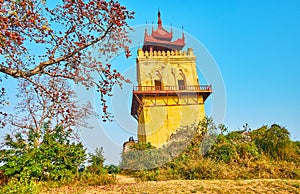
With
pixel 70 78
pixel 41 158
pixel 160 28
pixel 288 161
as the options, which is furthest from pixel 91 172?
pixel 160 28

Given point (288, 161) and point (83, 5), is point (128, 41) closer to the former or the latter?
point (83, 5)

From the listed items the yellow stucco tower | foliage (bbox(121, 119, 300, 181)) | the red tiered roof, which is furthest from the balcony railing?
foliage (bbox(121, 119, 300, 181))

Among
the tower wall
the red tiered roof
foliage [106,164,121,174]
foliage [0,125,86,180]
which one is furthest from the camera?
the red tiered roof

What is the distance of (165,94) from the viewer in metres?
19.2

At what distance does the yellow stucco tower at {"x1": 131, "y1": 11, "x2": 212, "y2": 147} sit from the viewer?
1866cm

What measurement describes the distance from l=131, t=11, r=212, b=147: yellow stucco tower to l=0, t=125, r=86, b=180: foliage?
9.80 meters

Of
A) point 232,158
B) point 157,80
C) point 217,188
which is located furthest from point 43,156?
point 157,80

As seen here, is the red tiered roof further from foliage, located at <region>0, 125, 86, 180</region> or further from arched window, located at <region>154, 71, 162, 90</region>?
foliage, located at <region>0, 125, 86, 180</region>

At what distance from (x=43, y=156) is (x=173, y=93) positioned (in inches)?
497

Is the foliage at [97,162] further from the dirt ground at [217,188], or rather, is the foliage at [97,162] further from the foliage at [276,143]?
the foliage at [276,143]

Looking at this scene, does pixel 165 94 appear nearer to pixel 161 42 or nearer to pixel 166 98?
pixel 166 98

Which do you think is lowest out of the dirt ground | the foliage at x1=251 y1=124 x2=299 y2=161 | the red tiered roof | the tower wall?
the dirt ground

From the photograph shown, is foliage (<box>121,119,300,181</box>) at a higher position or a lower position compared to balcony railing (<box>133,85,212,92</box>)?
lower

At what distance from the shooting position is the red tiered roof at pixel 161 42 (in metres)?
22.9
